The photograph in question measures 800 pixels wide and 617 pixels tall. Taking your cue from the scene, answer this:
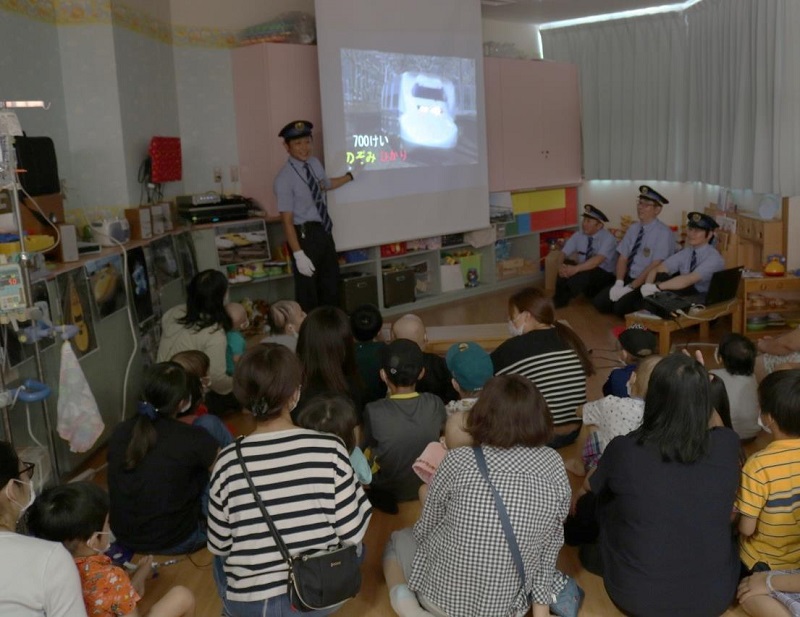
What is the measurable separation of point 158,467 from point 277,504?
2.65 feet

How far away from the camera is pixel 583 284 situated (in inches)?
283

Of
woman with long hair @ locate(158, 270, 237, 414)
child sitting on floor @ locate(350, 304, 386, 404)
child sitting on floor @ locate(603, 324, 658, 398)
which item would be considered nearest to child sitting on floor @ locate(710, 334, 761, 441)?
child sitting on floor @ locate(603, 324, 658, 398)

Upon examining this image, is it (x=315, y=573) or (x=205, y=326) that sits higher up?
(x=205, y=326)

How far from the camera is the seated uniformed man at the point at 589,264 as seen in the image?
7.18m

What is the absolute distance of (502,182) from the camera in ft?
25.8

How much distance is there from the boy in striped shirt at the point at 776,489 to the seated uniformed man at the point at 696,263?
3.43 meters

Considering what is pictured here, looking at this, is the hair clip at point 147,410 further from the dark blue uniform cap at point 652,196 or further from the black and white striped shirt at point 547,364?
the dark blue uniform cap at point 652,196

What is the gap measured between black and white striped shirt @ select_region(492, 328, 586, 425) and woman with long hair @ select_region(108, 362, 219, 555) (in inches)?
53.4

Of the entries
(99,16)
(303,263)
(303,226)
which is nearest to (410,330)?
(303,263)

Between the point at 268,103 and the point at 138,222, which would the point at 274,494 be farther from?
the point at 268,103

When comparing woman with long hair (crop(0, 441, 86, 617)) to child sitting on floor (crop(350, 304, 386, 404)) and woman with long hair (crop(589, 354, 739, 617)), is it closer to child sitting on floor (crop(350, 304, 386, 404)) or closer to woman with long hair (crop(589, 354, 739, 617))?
woman with long hair (crop(589, 354, 739, 617))

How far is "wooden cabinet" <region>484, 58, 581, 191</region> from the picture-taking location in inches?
305

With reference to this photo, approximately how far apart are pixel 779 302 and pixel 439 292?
2865 millimetres

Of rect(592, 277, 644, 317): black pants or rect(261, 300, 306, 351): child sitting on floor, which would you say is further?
rect(592, 277, 644, 317): black pants
